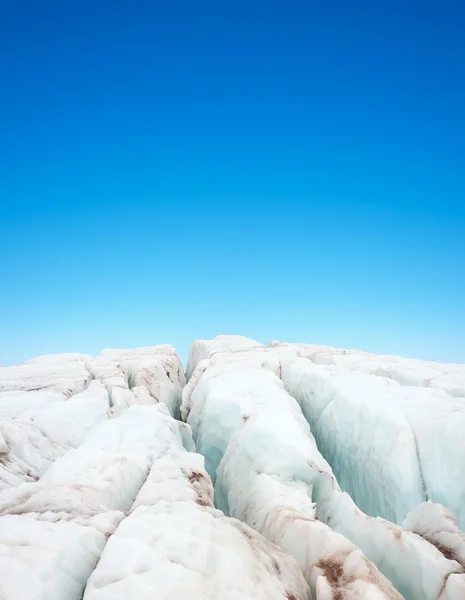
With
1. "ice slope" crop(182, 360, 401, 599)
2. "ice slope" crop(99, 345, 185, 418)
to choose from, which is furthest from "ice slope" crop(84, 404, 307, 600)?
"ice slope" crop(99, 345, 185, 418)

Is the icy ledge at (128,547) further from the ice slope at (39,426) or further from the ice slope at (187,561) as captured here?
the ice slope at (39,426)

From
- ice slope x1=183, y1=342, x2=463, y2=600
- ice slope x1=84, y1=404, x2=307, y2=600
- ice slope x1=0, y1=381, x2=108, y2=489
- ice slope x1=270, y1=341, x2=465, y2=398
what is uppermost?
ice slope x1=270, y1=341, x2=465, y2=398

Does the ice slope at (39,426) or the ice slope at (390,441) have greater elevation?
the ice slope at (390,441)

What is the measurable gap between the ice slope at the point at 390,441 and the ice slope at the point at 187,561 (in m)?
5.92

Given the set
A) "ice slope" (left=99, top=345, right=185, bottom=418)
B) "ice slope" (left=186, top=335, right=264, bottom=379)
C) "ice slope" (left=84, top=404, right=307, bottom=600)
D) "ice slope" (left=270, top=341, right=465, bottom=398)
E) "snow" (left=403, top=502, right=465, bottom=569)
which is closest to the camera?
"ice slope" (left=84, top=404, right=307, bottom=600)

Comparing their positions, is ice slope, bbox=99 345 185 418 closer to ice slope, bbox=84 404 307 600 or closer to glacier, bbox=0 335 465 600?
glacier, bbox=0 335 465 600

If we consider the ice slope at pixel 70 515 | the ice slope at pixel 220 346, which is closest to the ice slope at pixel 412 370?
the ice slope at pixel 220 346

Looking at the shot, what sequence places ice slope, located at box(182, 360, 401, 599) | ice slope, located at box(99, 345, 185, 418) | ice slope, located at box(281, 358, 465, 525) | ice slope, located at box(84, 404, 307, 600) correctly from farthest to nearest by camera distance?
ice slope, located at box(99, 345, 185, 418)
ice slope, located at box(281, 358, 465, 525)
ice slope, located at box(182, 360, 401, 599)
ice slope, located at box(84, 404, 307, 600)

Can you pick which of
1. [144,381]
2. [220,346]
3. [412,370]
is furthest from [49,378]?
[412,370]

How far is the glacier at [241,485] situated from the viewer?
4.90 metres

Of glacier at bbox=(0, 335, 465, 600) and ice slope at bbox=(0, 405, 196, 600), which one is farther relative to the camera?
glacier at bbox=(0, 335, 465, 600)

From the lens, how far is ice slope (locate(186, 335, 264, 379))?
26270 mm

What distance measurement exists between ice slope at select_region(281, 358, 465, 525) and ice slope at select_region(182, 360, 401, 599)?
1323mm

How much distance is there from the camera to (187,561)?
4.89 m
